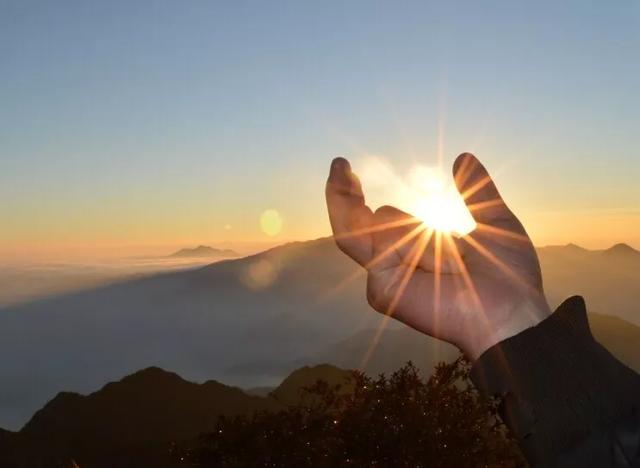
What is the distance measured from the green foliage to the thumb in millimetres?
10059

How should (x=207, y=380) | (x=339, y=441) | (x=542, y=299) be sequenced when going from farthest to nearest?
(x=207, y=380), (x=339, y=441), (x=542, y=299)

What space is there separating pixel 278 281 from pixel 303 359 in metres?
48.2

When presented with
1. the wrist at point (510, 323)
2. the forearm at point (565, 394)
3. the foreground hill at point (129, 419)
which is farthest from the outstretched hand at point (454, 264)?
the foreground hill at point (129, 419)

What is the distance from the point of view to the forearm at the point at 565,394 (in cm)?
197

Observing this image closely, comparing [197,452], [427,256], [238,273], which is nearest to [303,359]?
[238,273]

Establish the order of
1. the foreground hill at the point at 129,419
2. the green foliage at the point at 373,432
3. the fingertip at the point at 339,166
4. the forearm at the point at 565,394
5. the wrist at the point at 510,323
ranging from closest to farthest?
the forearm at the point at 565,394 < the wrist at the point at 510,323 < the fingertip at the point at 339,166 < the green foliage at the point at 373,432 < the foreground hill at the point at 129,419

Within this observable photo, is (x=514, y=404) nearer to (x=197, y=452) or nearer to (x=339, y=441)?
(x=339, y=441)

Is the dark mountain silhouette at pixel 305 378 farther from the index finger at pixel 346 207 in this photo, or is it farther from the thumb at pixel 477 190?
the thumb at pixel 477 190

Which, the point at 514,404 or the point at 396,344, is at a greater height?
the point at 514,404

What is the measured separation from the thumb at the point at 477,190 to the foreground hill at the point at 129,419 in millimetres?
46720

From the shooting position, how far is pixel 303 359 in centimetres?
15238

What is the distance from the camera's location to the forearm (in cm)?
197

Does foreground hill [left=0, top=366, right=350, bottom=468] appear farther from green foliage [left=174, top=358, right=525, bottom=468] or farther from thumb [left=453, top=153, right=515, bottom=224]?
thumb [left=453, top=153, right=515, bottom=224]

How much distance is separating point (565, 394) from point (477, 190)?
2.94 ft
